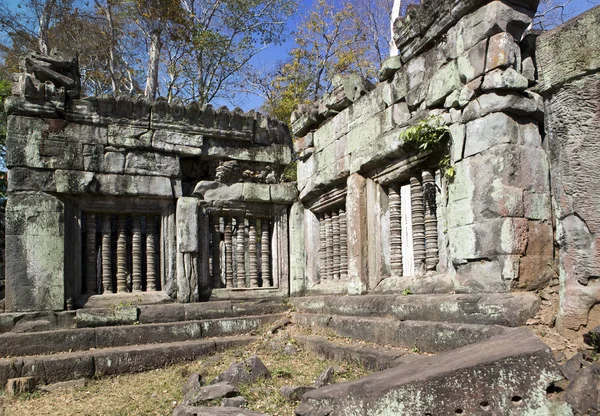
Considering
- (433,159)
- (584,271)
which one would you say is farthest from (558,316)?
(433,159)

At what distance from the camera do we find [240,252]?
7961mm

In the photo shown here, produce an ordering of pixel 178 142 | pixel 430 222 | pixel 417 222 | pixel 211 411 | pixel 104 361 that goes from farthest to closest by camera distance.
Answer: pixel 178 142 → pixel 104 361 → pixel 417 222 → pixel 430 222 → pixel 211 411

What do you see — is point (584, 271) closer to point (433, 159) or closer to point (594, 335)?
point (594, 335)

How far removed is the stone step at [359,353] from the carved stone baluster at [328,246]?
1.32 m

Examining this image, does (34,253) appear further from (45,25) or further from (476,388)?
(45,25)

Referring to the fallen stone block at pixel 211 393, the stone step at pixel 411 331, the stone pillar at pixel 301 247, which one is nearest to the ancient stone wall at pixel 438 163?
the stone pillar at pixel 301 247

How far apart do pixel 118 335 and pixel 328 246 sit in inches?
117

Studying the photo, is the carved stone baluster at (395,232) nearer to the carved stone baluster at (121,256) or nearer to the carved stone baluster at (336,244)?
the carved stone baluster at (336,244)

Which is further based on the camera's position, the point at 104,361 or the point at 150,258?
the point at 150,258

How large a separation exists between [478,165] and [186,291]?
14.6ft

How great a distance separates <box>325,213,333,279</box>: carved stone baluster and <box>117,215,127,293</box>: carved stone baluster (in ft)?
9.05

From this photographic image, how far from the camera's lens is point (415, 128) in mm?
5109

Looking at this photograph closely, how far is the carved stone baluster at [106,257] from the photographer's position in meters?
7.12

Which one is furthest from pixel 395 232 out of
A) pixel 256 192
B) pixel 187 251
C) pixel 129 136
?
pixel 129 136
